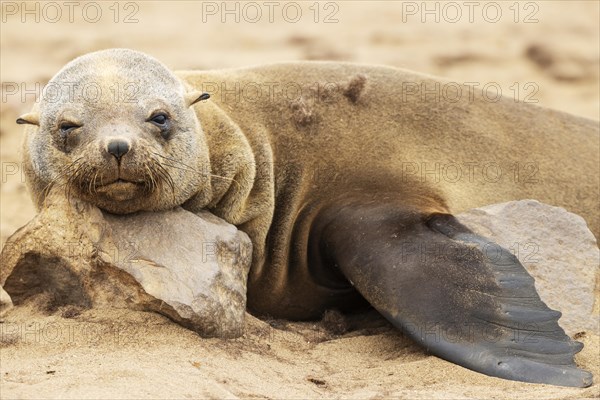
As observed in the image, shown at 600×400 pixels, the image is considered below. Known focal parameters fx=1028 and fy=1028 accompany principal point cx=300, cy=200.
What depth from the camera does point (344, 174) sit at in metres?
6.39

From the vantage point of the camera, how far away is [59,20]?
569 inches

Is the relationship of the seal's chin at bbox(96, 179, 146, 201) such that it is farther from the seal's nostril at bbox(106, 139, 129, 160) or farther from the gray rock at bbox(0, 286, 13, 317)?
the gray rock at bbox(0, 286, 13, 317)

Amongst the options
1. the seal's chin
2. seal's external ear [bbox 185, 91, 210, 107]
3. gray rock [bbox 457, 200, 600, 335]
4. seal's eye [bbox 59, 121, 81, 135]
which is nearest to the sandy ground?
gray rock [bbox 457, 200, 600, 335]

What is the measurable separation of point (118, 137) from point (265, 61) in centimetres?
771

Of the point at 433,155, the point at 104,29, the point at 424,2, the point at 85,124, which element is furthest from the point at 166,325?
the point at 424,2

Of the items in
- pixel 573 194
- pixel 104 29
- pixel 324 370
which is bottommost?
pixel 324 370

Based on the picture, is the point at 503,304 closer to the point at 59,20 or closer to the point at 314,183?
the point at 314,183

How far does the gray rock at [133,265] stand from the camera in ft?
16.4

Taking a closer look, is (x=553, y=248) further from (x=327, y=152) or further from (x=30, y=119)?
(x=30, y=119)

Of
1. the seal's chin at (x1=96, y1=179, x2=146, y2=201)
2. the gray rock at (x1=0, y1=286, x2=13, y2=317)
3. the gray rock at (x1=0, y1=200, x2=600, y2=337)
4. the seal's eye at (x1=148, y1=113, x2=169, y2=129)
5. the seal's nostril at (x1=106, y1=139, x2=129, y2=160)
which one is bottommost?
the gray rock at (x1=0, y1=286, x2=13, y2=317)

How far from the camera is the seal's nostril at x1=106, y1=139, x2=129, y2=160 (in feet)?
16.0

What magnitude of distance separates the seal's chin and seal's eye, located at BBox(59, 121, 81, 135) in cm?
36

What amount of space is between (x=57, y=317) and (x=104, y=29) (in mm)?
9521

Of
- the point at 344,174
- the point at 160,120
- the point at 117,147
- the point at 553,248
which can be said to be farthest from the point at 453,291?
the point at 117,147
